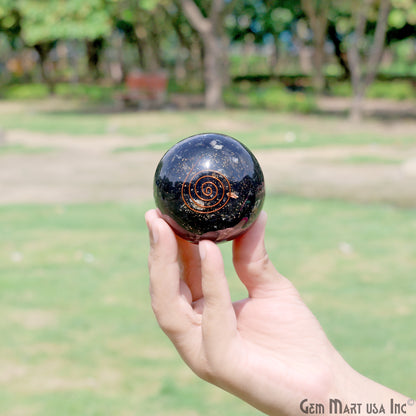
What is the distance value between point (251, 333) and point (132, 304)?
3.63 m

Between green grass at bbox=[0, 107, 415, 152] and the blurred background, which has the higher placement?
the blurred background

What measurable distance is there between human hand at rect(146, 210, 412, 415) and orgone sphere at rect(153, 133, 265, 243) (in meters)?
0.22

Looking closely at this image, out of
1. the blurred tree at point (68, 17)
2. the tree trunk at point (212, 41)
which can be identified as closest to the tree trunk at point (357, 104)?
the tree trunk at point (212, 41)

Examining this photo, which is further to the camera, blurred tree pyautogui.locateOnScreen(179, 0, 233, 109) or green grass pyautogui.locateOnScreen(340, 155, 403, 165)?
blurred tree pyautogui.locateOnScreen(179, 0, 233, 109)

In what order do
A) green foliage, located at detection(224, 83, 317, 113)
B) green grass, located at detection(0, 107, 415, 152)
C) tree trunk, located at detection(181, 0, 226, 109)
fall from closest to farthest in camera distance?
green grass, located at detection(0, 107, 415, 152)
tree trunk, located at detection(181, 0, 226, 109)
green foliage, located at detection(224, 83, 317, 113)

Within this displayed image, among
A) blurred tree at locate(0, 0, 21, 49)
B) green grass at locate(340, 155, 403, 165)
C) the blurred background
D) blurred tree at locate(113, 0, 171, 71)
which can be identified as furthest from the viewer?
blurred tree at locate(0, 0, 21, 49)

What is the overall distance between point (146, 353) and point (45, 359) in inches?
33.0

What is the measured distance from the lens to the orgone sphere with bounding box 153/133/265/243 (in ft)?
8.93

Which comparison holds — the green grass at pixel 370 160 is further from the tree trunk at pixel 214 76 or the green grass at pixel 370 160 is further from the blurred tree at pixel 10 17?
the blurred tree at pixel 10 17

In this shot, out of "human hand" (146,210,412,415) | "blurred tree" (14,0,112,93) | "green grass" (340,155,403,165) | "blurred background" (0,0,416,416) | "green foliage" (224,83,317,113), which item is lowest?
"green foliage" (224,83,317,113)

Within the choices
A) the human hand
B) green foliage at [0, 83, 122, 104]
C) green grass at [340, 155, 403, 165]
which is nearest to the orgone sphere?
the human hand

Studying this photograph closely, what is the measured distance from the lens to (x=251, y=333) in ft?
7.88

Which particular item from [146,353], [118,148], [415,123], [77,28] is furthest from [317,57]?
[146,353]

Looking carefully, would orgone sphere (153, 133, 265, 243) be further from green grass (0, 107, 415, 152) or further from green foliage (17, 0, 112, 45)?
green foliage (17, 0, 112, 45)
